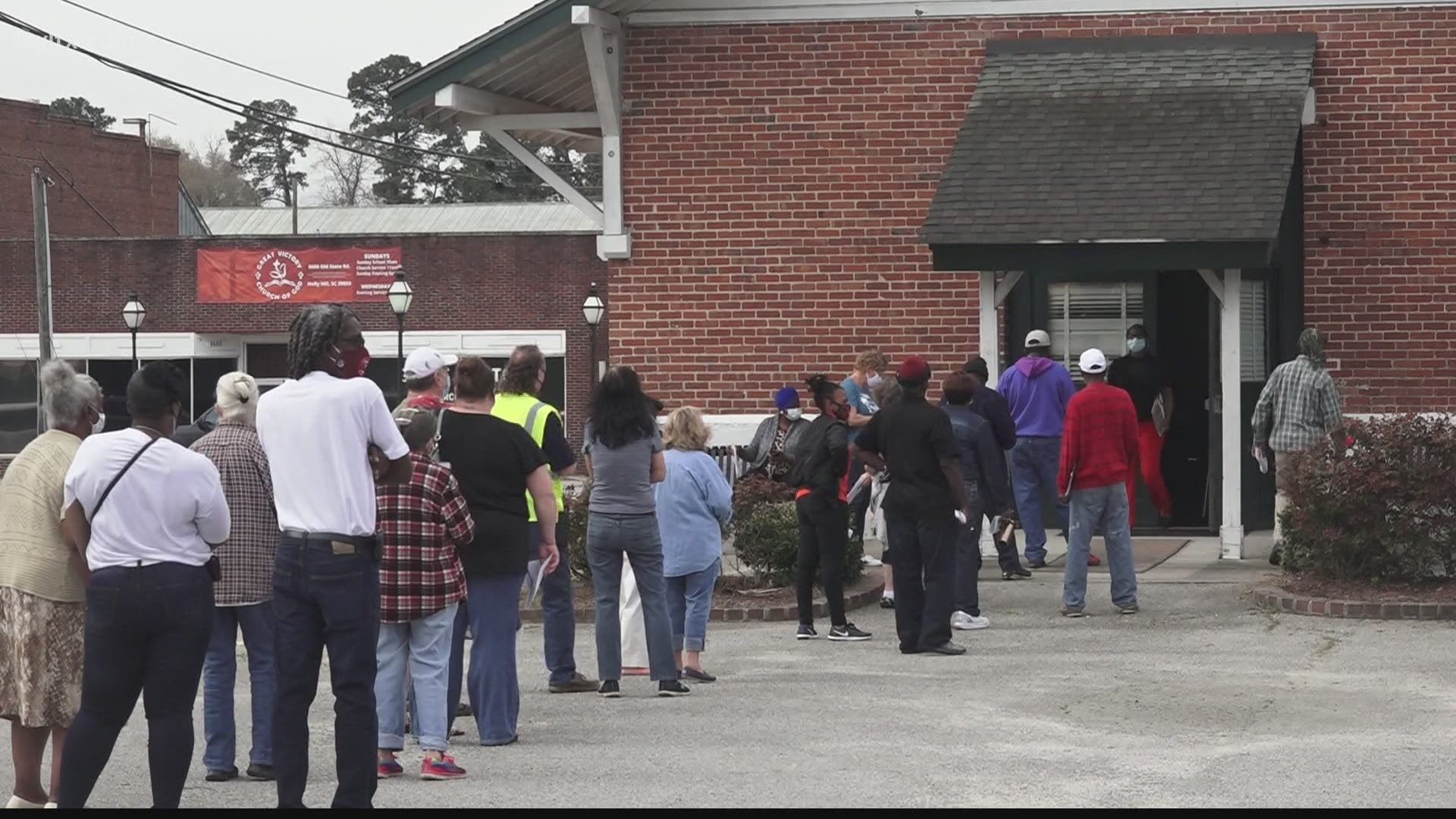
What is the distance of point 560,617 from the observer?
443 inches

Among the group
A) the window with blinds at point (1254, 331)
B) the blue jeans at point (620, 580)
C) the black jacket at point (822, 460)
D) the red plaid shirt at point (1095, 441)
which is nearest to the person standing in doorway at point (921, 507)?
the black jacket at point (822, 460)

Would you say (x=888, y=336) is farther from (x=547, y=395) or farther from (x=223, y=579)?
(x=547, y=395)

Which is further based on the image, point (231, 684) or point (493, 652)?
point (493, 652)

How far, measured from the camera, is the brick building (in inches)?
652

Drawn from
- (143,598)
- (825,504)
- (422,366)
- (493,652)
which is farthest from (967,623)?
(143,598)

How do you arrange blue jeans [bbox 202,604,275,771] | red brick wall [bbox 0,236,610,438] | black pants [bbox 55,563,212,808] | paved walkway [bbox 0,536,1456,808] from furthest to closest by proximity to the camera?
1. red brick wall [bbox 0,236,610,438]
2. blue jeans [bbox 202,604,275,771]
3. paved walkway [bbox 0,536,1456,808]
4. black pants [bbox 55,563,212,808]

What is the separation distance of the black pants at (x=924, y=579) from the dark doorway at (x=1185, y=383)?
20.5 ft

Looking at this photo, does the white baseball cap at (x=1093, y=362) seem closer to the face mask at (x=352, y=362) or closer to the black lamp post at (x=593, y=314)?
the face mask at (x=352, y=362)

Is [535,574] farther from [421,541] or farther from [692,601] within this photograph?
[421,541]

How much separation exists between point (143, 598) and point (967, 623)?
731 cm

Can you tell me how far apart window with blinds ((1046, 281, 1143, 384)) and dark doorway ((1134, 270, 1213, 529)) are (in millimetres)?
257

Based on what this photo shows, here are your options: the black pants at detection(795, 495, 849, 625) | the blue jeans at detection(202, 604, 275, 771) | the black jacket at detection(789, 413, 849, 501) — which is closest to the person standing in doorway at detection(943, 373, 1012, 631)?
the black pants at detection(795, 495, 849, 625)

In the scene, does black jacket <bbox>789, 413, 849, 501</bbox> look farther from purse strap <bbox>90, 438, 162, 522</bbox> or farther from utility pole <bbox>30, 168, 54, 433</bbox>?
utility pole <bbox>30, 168, 54, 433</bbox>

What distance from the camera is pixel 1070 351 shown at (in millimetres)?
18375
